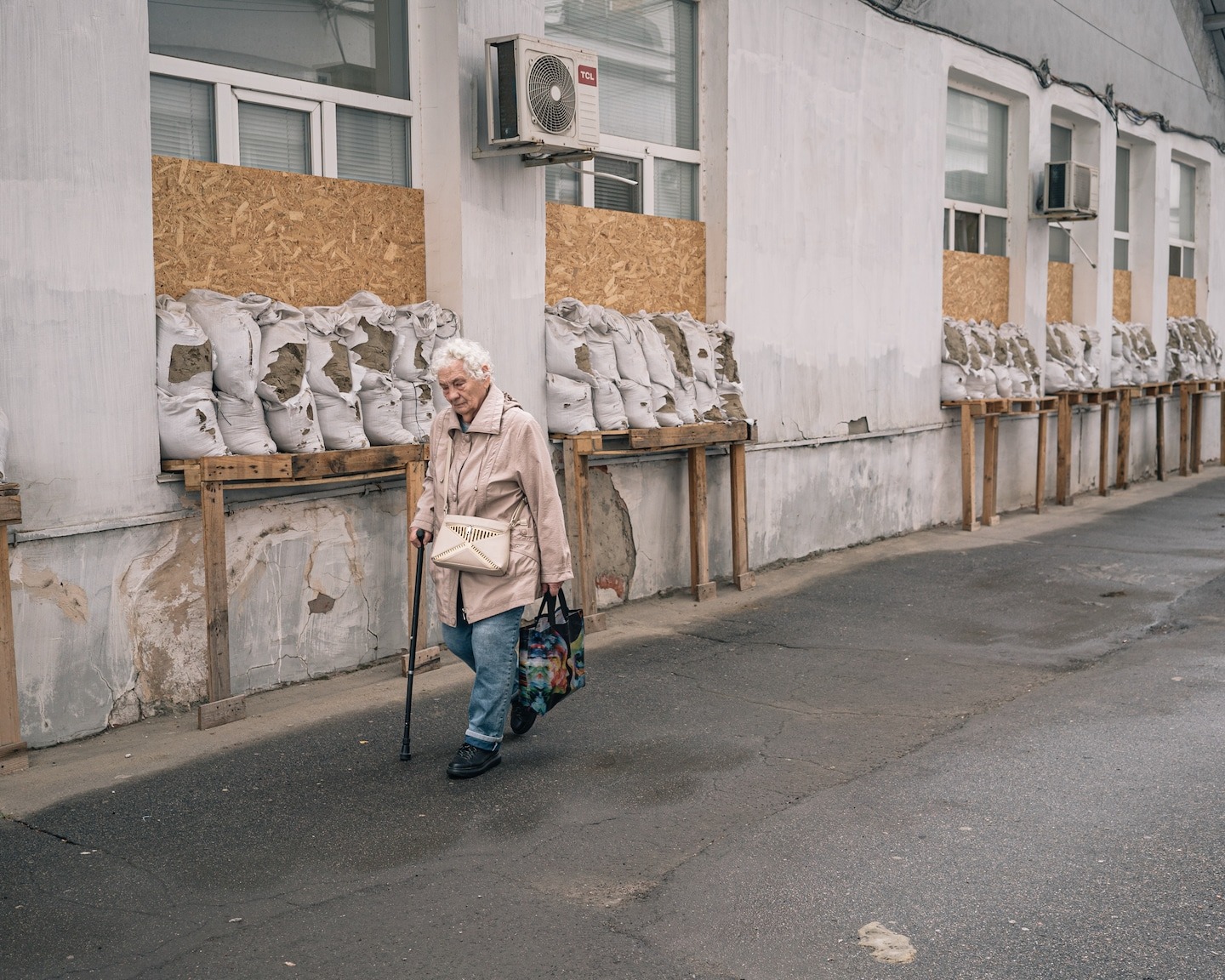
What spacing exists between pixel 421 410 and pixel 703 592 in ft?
9.55

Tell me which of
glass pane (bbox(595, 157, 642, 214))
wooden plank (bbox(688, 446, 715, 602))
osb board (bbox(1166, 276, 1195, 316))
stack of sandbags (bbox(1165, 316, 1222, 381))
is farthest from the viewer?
osb board (bbox(1166, 276, 1195, 316))

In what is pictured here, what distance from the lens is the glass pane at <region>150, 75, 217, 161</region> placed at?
6.72 meters

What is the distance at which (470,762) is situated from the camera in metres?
5.63

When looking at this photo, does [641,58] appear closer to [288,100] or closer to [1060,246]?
[288,100]

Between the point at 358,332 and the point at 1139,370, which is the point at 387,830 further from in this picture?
the point at 1139,370

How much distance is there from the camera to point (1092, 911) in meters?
4.20

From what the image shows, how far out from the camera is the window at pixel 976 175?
13.9m

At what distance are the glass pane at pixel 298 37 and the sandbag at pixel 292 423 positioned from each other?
1932 millimetres

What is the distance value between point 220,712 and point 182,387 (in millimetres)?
1635

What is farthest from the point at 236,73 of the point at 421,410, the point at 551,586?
the point at 551,586

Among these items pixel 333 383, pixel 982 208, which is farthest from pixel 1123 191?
pixel 333 383

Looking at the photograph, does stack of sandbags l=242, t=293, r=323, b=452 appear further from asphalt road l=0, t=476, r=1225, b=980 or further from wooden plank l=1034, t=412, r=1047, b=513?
wooden plank l=1034, t=412, r=1047, b=513

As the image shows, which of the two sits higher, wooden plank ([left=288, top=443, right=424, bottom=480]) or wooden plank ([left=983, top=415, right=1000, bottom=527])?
wooden plank ([left=288, top=443, right=424, bottom=480])

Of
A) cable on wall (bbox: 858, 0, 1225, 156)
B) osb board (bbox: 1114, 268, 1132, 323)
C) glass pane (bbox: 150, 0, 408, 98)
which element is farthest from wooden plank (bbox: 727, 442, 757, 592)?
osb board (bbox: 1114, 268, 1132, 323)
